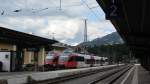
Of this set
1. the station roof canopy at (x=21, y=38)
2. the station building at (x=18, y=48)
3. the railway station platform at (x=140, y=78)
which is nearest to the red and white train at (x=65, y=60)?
the railway station platform at (x=140, y=78)

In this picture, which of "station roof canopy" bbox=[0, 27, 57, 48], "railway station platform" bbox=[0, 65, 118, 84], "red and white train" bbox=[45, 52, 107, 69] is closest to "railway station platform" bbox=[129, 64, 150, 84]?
"railway station platform" bbox=[0, 65, 118, 84]

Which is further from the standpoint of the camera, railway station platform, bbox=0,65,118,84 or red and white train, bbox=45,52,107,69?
red and white train, bbox=45,52,107,69

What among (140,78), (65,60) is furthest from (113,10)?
(65,60)

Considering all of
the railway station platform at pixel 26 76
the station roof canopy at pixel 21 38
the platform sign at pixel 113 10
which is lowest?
the railway station platform at pixel 26 76

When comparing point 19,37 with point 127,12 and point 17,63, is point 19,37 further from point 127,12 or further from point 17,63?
point 127,12

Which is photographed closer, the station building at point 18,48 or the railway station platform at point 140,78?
the railway station platform at point 140,78

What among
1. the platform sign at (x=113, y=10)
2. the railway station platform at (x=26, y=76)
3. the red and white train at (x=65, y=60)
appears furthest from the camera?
the red and white train at (x=65, y=60)

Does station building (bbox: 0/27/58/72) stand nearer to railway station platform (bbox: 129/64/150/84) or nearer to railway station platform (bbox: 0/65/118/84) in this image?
railway station platform (bbox: 0/65/118/84)

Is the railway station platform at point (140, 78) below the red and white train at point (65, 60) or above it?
below

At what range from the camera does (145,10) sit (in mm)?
24062

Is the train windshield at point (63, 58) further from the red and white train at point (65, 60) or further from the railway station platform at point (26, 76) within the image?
the railway station platform at point (26, 76)

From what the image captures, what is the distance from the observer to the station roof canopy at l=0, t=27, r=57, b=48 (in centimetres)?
4167

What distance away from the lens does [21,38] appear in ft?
146

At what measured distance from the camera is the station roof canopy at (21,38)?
41.7m
